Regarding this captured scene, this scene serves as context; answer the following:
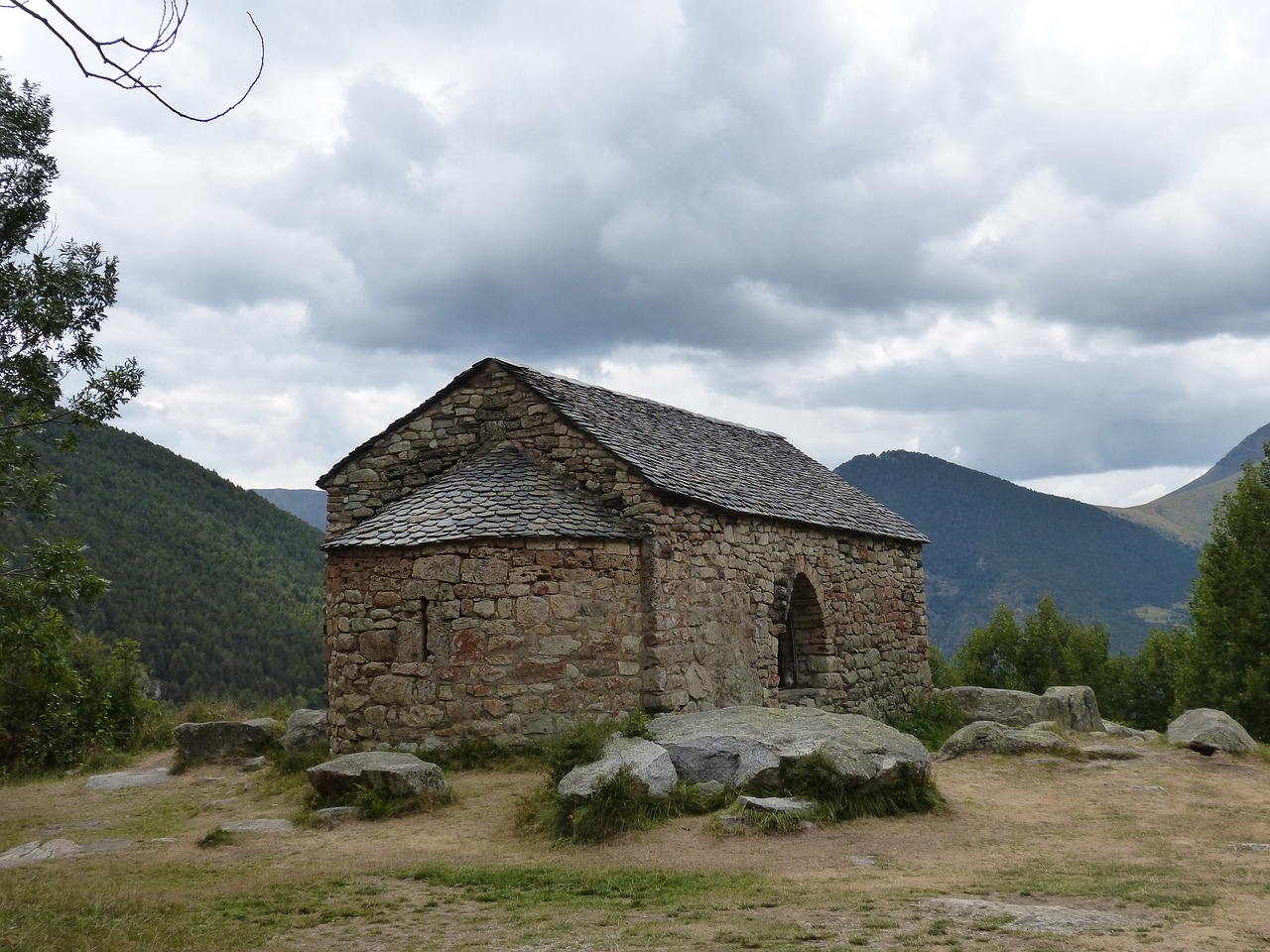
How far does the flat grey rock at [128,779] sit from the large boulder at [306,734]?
1.69m

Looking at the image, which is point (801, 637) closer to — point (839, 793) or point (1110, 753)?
point (1110, 753)

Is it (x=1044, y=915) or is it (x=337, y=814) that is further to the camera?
(x=337, y=814)

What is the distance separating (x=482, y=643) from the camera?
40.1 ft

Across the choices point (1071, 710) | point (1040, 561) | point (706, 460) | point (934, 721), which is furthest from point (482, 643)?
point (1040, 561)

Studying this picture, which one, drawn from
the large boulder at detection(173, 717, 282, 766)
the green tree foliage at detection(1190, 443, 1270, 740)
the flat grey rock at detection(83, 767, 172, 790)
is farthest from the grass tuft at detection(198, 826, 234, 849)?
the green tree foliage at detection(1190, 443, 1270, 740)

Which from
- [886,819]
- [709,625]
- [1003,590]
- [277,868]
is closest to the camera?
[277,868]

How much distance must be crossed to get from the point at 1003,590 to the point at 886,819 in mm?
165539

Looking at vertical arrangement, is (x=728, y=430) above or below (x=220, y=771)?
above

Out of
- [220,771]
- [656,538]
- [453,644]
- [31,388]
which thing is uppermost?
[31,388]

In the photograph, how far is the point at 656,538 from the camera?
43.0ft

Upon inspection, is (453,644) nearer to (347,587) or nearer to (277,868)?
(347,587)

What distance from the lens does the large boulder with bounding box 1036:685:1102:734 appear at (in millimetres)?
16016

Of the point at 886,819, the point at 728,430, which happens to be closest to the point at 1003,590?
the point at 728,430

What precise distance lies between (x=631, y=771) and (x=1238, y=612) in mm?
20921
